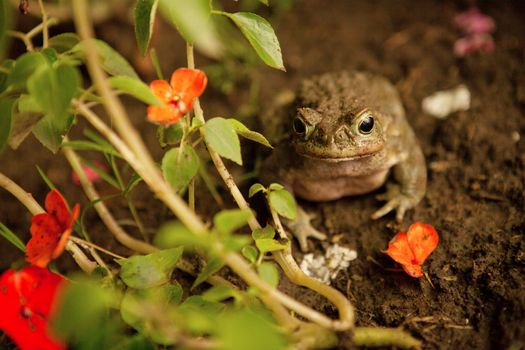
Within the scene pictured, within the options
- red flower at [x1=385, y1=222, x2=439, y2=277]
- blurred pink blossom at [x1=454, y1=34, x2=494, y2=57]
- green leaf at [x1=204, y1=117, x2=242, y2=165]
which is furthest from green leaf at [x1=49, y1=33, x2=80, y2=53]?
blurred pink blossom at [x1=454, y1=34, x2=494, y2=57]

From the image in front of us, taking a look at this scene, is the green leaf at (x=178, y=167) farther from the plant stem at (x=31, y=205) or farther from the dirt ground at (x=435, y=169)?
the dirt ground at (x=435, y=169)

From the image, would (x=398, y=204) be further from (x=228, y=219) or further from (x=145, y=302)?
(x=145, y=302)

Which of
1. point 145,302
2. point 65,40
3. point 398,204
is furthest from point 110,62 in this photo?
point 398,204

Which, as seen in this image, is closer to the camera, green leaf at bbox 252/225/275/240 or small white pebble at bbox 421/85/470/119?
green leaf at bbox 252/225/275/240

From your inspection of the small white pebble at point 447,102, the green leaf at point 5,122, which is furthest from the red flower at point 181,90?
the small white pebble at point 447,102

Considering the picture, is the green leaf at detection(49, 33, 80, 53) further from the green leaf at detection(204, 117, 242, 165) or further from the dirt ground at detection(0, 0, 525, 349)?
the dirt ground at detection(0, 0, 525, 349)

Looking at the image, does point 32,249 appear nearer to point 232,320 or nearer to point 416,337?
point 232,320
